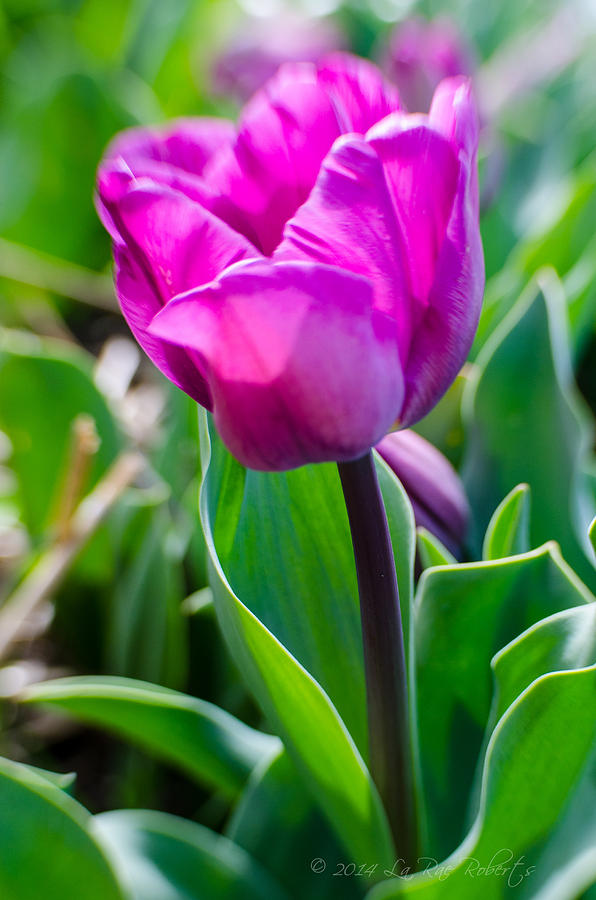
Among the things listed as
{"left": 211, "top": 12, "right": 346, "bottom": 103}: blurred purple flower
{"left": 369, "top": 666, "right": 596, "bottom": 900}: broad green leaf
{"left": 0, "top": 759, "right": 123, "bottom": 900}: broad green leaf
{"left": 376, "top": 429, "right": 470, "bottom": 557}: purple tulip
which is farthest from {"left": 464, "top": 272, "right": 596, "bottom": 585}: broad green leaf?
{"left": 211, "top": 12, "right": 346, "bottom": 103}: blurred purple flower

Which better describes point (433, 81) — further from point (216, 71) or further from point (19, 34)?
point (19, 34)

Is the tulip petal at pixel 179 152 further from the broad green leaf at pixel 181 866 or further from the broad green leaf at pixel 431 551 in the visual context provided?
the broad green leaf at pixel 181 866

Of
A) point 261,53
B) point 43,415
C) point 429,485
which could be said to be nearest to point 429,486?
point 429,485

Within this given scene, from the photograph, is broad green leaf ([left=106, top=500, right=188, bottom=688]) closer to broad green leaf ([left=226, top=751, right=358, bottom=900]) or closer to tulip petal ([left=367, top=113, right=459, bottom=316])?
broad green leaf ([left=226, top=751, right=358, bottom=900])

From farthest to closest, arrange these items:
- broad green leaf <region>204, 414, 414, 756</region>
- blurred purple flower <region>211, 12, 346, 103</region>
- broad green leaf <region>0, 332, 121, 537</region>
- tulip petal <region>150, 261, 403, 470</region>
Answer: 1. blurred purple flower <region>211, 12, 346, 103</region>
2. broad green leaf <region>0, 332, 121, 537</region>
3. broad green leaf <region>204, 414, 414, 756</region>
4. tulip petal <region>150, 261, 403, 470</region>

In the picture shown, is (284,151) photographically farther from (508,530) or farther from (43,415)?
(43,415)

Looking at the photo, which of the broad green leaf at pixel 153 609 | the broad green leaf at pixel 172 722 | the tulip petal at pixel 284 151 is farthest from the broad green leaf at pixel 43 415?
the tulip petal at pixel 284 151
